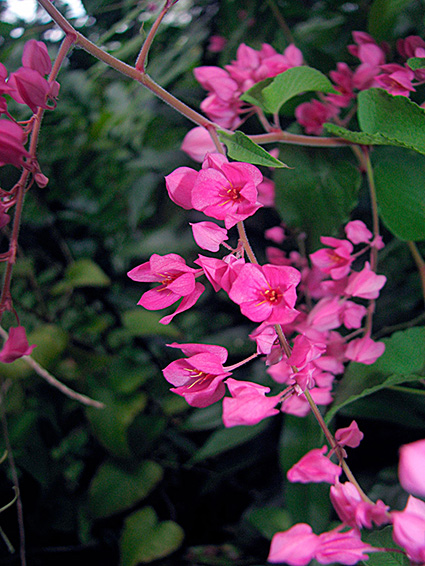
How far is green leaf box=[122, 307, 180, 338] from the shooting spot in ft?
2.07

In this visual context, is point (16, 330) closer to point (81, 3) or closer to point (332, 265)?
point (332, 265)

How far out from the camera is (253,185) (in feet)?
0.67

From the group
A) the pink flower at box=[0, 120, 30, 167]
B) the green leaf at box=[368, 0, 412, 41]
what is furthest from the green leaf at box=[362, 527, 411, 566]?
the green leaf at box=[368, 0, 412, 41]

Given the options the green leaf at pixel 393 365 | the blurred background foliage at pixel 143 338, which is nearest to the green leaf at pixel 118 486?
the blurred background foliage at pixel 143 338

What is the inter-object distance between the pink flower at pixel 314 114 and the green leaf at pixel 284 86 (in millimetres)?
52

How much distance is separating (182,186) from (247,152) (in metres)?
0.04

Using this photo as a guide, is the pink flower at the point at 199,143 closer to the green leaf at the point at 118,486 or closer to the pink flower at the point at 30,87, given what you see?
the pink flower at the point at 30,87

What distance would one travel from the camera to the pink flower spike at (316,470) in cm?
20

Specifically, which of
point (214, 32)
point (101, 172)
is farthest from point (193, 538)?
point (214, 32)

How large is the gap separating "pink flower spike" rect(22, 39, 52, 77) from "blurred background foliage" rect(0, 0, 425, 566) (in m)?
0.21

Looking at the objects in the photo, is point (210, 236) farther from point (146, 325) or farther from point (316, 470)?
point (146, 325)

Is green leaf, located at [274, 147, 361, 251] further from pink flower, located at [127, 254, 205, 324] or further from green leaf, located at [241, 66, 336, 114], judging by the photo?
pink flower, located at [127, 254, 205, 324]

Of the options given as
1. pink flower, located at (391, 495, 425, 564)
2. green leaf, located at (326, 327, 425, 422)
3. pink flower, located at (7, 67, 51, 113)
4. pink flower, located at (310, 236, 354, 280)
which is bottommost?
green leaf, located at (326, 327, 425, 422)

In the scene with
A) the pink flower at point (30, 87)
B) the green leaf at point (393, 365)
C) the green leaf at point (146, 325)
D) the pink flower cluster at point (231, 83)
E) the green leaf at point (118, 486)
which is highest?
the pink flower at point (30, 87)
